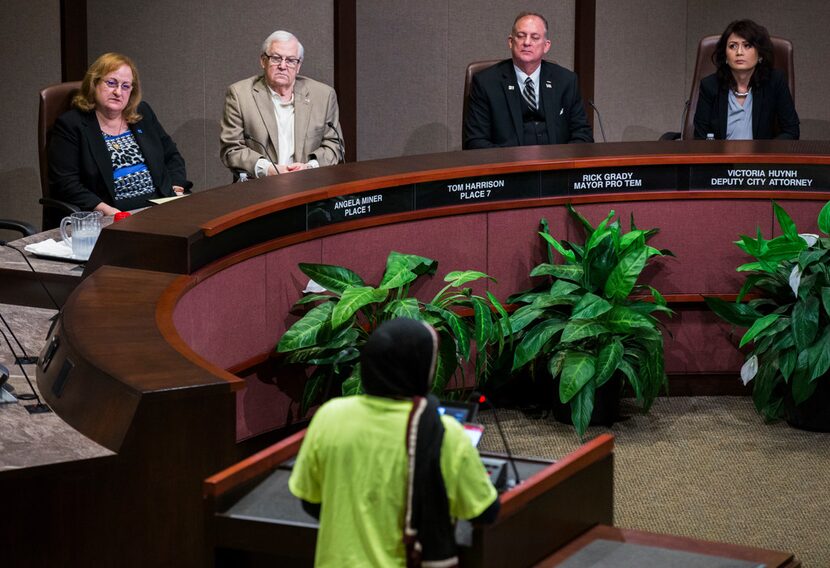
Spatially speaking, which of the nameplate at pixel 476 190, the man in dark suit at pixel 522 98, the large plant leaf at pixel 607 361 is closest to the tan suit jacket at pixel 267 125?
the man in dark suit at pixel 522 98

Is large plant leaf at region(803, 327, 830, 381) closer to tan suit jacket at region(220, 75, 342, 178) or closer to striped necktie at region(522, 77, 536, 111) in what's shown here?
striped necktie at region(522, 77, 536, 111)

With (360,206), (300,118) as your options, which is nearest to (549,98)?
(300,118)

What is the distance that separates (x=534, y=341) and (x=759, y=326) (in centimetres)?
81

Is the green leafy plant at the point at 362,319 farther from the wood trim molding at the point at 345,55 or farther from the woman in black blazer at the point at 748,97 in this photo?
the wood trim molding at the point at 345,55

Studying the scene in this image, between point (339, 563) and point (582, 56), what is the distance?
19.4 feet

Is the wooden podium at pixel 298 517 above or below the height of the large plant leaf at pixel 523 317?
below

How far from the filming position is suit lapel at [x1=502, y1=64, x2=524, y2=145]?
602 cm

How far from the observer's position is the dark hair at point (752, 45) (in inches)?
242

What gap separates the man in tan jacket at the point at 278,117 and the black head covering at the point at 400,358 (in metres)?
3.43

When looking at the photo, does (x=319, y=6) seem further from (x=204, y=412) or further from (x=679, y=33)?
(x=204, y=412)

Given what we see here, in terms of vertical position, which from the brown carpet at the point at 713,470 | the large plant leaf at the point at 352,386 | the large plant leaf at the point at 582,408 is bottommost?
the brown carpet at the point at 713,470

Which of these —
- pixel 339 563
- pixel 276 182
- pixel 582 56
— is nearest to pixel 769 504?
pixel 276 182

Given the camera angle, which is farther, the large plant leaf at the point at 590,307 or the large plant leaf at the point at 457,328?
the large plant leaf at the point at 590,307

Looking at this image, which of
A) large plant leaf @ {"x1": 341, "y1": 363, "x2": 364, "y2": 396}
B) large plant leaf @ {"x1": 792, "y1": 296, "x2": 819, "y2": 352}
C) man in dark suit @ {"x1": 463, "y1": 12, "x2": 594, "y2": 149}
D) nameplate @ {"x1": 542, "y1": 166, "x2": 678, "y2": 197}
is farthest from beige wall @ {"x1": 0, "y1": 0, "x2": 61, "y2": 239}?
large plant leaf @ {"x1": 792, "y1": 296, "x2": 819, "y2": 352}
